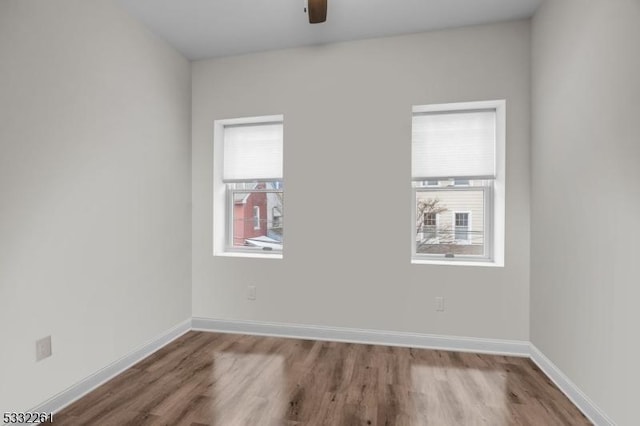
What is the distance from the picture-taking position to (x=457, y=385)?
219 cm

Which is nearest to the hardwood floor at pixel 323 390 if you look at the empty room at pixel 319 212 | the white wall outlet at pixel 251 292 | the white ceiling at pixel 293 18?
the empty room at pixel 319 212

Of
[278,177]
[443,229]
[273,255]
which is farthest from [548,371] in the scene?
[278,177]

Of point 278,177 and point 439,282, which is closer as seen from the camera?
point 439,282

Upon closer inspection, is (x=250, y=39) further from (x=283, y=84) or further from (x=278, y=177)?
(x=278, y=177)

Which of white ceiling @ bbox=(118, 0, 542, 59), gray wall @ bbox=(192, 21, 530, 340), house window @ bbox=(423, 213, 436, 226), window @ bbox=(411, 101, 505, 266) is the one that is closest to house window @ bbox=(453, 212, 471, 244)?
window @ bbox=(411, 101, 505, 266)

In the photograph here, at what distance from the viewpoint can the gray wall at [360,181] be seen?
2.67m

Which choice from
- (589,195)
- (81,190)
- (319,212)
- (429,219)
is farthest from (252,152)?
(589,195)

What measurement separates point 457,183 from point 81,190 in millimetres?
3023

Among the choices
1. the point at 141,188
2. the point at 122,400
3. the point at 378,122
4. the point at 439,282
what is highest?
the point at 378,122

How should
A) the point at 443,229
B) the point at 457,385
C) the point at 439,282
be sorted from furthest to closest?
the point at 443,229, the point at 439,282, the point at 457,385

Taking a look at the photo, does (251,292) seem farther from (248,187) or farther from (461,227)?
(461,227)

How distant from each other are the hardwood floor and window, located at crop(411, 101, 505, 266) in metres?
0.95

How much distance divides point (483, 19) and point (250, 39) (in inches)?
80.6

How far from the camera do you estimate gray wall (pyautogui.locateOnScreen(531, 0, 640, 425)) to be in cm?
156
